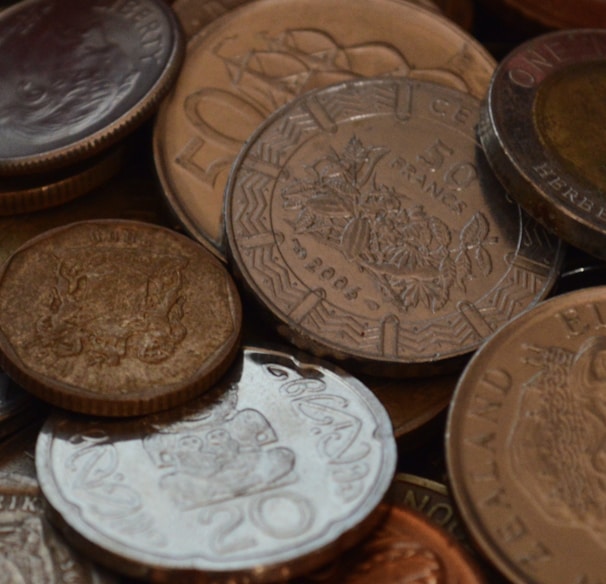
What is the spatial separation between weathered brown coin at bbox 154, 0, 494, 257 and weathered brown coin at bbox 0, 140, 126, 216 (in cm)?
18

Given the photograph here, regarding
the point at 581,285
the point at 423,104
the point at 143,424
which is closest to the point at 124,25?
the point at 423,104

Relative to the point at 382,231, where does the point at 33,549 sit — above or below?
below

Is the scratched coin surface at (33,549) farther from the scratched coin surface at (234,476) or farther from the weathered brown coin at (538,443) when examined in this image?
the weathered brown coin at (538,443)

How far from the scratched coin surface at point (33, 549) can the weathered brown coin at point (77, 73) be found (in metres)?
0.82

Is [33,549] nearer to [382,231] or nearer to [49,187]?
[49,187]

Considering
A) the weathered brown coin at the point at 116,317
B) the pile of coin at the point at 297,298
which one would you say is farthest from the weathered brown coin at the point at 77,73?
the weathered brown coin at the point at 116,317

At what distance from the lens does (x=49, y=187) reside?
2457 millimetres

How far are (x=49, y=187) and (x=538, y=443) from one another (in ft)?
4.47

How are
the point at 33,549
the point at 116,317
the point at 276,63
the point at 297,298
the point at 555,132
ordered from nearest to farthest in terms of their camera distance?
1. the point at 33,549
2. the point at 116,317
3. the point at 297,298
4. the point at 555,132
5. the point at 276,63

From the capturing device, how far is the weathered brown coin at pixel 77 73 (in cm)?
241

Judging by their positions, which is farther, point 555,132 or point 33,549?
point 555,132

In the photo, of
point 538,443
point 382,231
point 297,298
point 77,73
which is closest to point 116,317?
point 297,298

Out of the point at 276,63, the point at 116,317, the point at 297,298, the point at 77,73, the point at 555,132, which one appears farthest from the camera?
the point at 276,63

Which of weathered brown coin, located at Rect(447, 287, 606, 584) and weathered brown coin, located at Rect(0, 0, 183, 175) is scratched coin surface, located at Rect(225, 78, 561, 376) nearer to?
weathered brown coin, located at Rect(447, 287, 606, 584)
